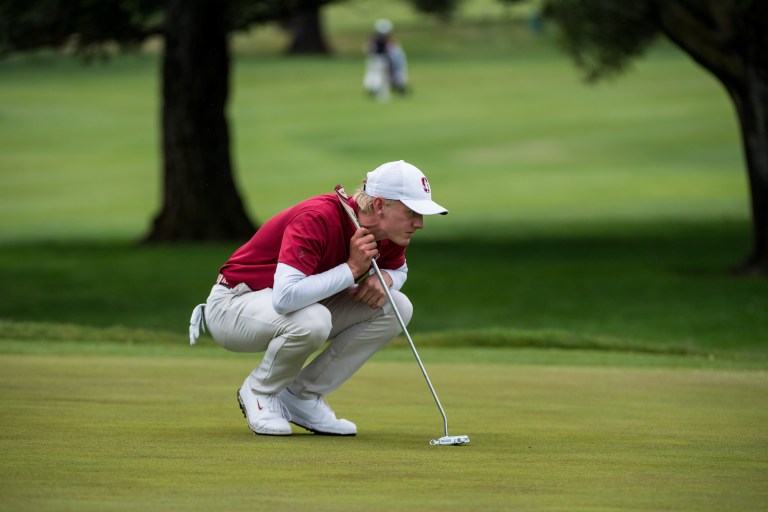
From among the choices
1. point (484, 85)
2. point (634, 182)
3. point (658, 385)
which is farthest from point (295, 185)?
point (658, 385)

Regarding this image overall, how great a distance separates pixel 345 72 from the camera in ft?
176

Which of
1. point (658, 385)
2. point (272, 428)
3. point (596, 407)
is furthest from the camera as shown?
point (658, 385)

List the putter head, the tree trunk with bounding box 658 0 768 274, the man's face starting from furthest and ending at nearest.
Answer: the tree trunk with bounding box 658 0 768 274 → the man's face → the putter head

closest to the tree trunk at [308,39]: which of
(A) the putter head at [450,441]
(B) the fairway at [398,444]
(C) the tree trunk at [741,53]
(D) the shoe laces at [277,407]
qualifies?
(C) the tree trunk at [741,53]

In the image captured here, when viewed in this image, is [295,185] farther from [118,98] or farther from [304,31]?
[304,31]

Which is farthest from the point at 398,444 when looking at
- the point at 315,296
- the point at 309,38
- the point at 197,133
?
the point at 309,38

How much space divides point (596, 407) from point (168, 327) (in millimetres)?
7494

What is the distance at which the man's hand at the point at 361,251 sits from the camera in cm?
661

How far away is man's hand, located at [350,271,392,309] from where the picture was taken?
276 inches

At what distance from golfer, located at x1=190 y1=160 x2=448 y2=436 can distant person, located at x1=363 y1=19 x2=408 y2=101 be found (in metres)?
40.0

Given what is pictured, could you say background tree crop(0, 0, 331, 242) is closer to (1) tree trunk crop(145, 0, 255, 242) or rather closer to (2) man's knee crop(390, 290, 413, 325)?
(1) tree trunk crop(145, 0, 255, 242)

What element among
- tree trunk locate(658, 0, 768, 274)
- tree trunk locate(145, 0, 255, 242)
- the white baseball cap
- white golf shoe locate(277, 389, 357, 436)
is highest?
the white baseball cap

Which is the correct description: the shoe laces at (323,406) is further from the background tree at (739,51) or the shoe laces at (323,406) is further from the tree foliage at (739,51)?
the background tree at (739,51)

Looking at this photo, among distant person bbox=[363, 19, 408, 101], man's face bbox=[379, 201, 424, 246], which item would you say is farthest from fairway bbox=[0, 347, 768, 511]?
distant person bbox=[363, 19, 408, 101]
